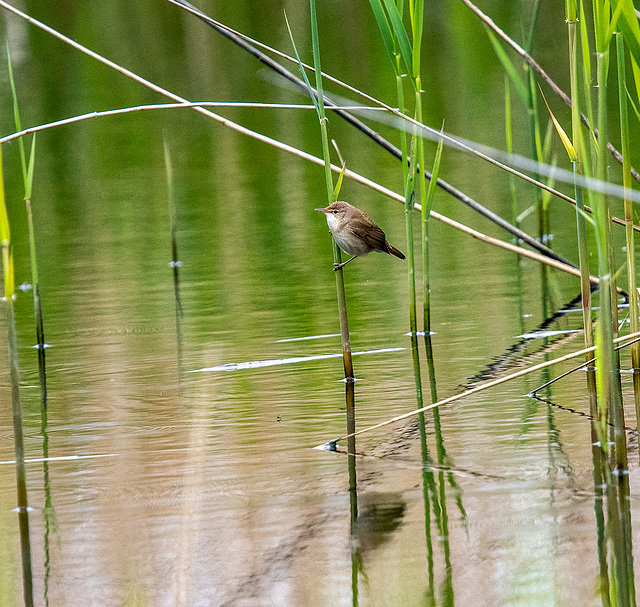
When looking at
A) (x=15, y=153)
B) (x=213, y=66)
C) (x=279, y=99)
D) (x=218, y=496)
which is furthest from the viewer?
(x=213, y=66)

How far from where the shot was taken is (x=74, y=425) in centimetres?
396

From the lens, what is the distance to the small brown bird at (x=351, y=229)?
4.34 m

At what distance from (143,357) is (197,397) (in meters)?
0.76

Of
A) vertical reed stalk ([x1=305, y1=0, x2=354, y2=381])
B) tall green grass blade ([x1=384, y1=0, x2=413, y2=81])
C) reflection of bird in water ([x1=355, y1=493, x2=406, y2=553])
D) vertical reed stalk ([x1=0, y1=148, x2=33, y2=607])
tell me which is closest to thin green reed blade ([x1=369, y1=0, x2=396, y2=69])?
tall green grass blade ([x1=384, y1=0, x2=413, y2=81])

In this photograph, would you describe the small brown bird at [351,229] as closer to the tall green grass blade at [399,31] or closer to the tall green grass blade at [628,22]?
the tall green grass blade at [399,31]

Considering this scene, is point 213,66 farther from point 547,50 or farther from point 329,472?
point 329,472

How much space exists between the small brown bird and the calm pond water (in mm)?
467

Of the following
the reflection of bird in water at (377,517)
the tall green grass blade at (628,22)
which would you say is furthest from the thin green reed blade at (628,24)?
the reflection of bird in water at (377,517)

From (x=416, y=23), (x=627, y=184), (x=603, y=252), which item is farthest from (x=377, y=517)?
(x=416, y=23)

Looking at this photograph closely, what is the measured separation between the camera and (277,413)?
3.88 meters

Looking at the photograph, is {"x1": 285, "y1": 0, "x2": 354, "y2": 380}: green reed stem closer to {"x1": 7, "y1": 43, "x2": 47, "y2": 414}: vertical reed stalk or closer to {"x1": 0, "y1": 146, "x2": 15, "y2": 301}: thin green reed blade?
{"x1": 0, "y1": 146, "x2": 15, "y2": 301}: thin green reed blade

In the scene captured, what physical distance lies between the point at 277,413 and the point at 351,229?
2.91 feet

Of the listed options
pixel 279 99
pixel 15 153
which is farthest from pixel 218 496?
pixel 279 99

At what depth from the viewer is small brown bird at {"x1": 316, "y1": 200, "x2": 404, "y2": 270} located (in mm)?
4340
